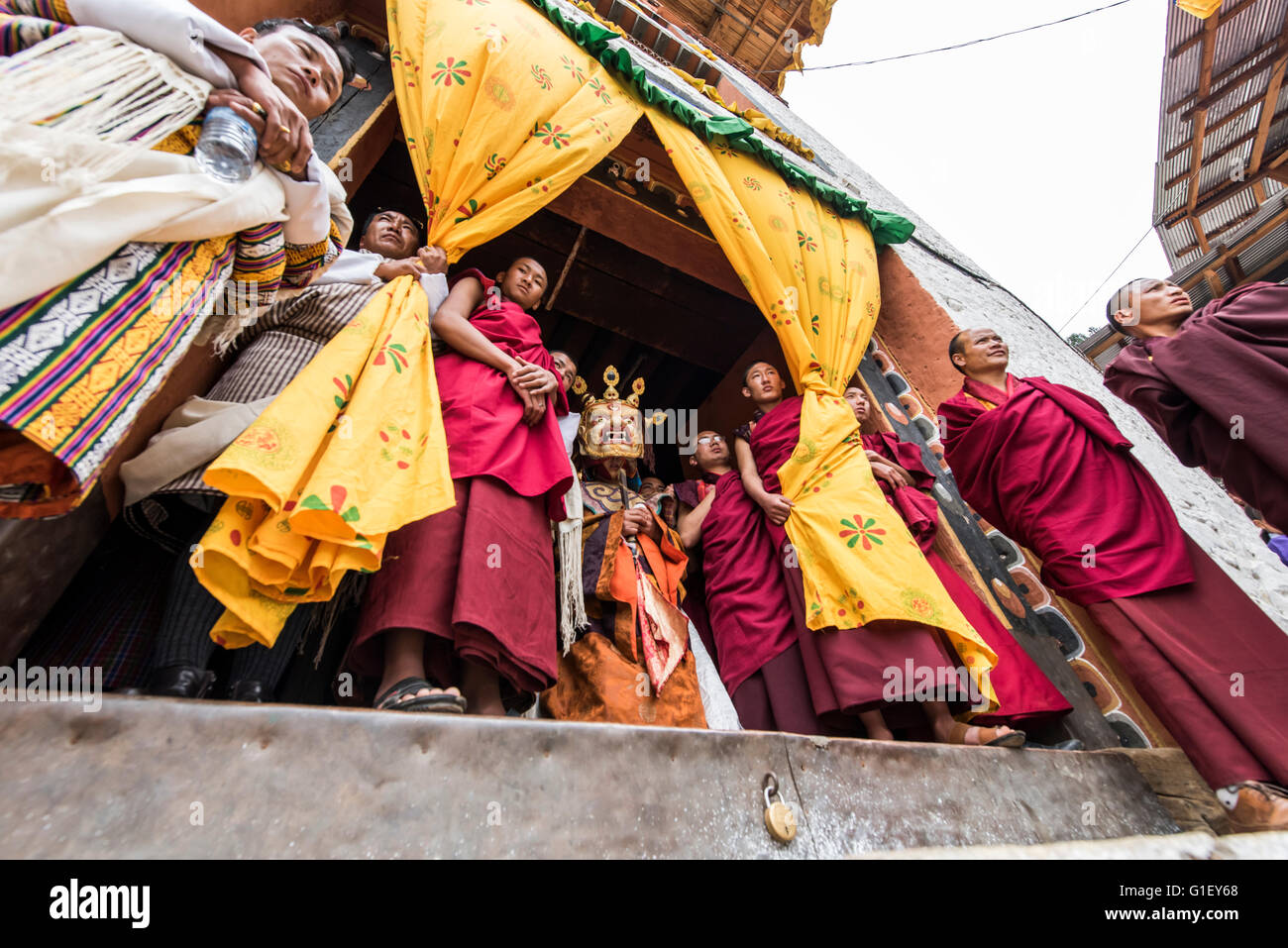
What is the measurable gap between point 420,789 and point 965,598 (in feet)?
6.31

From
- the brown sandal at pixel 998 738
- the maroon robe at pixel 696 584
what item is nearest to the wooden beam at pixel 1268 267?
the maroon robe at pixel 696 584

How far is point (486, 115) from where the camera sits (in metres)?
2.19

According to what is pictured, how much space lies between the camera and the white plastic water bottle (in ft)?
3.06

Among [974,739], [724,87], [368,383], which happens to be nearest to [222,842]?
[368,383]

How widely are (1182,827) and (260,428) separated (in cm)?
221

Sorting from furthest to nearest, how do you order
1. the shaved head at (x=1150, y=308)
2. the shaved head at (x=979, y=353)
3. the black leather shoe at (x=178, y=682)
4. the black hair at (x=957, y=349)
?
the black hair at (x=957, y=349) → the shaved head at (x=979, y=353) → the shaved head at (x=1150, y=308) → the black leather shoe at (x=178, y=682)

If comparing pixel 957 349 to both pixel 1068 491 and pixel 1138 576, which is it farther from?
pixel 1138 576

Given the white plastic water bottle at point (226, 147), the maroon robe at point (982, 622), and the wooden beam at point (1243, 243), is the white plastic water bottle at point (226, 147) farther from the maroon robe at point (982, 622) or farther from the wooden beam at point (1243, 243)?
the wooden beam at point (1243, 243)

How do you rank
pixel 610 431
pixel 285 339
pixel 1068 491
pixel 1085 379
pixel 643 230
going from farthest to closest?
pixel 1085 379 < pixel 643 230 < pixel 610 431 < pixel 1068 491 < pixel 285 339

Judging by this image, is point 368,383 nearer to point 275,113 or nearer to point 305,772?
point 275,113

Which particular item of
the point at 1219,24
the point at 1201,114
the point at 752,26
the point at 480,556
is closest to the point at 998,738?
the point at 480,556

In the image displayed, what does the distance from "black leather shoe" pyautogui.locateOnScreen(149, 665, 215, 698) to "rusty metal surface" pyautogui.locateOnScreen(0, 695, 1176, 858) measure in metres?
0.39

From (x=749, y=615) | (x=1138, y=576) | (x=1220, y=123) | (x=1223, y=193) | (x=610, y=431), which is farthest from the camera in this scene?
(x=1223, y=193)

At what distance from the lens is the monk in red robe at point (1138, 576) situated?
146 cm
